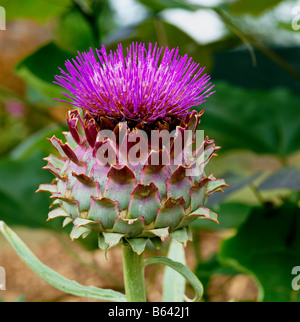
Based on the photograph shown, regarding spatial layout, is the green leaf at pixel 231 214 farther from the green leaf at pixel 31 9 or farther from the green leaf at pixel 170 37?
the green leaf at pixel 31 9

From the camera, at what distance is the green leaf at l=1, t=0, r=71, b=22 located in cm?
116

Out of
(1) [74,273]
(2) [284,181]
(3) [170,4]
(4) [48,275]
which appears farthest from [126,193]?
(1) [74,273]

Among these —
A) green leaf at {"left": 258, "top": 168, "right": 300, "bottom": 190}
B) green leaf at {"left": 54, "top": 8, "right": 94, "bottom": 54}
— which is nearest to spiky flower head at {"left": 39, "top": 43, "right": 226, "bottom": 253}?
green leaf at {"left": 258, "top": 168, "right": 300, "bottom": 190}

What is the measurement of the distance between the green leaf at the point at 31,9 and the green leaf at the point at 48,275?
790mm

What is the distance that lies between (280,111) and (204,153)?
34.5 inches

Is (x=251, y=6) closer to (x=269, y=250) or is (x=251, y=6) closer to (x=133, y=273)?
(x=269, y=250)

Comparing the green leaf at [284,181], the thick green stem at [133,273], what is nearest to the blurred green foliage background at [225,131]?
the green leaf at [284,181]

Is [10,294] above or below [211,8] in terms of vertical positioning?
below

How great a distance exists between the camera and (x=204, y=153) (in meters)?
0.51

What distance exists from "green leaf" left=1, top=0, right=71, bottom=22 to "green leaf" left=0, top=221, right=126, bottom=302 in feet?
2.59

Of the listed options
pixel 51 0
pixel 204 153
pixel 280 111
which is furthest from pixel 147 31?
pixel 204 153

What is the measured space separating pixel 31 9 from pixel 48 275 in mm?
930

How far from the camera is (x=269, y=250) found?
93cm

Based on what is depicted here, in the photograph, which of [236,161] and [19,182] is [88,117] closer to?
[19,182]
